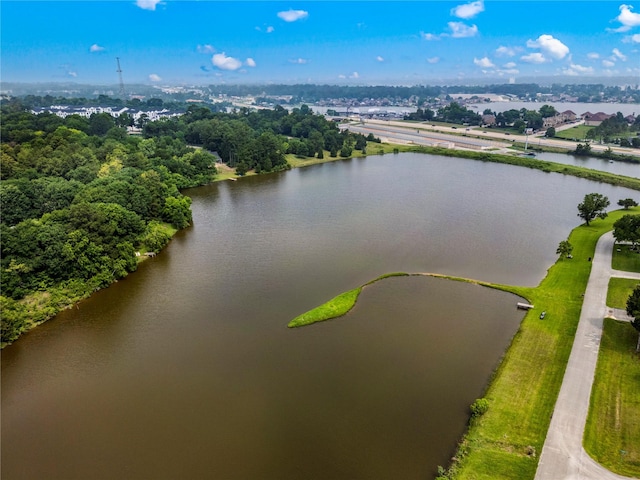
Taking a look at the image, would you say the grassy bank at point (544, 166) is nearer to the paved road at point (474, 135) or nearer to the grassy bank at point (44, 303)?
the paved road at point (474, 135)

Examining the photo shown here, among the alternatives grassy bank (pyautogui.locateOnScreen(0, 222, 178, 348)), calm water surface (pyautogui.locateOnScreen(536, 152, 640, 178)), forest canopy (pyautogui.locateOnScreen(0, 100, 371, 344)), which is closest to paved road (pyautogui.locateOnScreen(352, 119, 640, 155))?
calm water surface (pyautogui.locateOnScreen(536, 152, 640, 178))

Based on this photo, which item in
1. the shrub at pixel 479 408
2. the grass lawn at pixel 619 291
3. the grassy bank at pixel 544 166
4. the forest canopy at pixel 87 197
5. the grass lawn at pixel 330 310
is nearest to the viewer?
the shrub at pixel 479 408

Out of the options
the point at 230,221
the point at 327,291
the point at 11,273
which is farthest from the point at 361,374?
the point at 230,221

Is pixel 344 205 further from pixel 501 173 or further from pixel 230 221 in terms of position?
pixel 501 173

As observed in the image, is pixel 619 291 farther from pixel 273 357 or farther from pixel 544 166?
pixel 544 166

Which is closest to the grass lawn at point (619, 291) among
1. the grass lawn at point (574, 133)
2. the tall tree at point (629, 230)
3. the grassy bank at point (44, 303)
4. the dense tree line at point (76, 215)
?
the tall tree at point (629, 230)

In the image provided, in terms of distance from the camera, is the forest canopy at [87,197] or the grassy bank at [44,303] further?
the forest canopy at [87,197]
